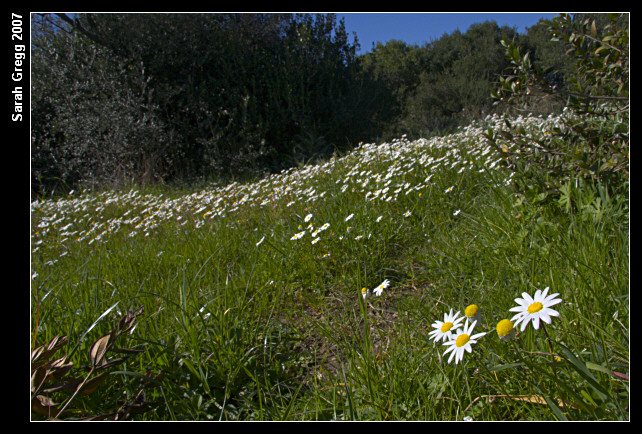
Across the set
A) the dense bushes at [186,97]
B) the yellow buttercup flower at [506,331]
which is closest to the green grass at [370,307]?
the yellow buttercup flower at [506,331]

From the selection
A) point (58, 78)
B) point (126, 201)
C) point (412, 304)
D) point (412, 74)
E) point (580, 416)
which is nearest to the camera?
point (580, 416)

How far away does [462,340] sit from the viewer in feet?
3.52

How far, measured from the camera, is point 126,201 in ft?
21.8

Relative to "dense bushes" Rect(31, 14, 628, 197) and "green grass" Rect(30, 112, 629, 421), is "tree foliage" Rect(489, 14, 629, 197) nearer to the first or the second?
"green grass" Rect(30, 112, 629, 421)

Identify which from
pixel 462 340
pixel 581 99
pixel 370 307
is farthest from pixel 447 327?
pixel 581 99

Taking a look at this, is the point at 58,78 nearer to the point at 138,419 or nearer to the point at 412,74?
the point at 138,419

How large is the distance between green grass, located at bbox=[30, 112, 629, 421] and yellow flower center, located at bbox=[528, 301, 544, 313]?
13 cm

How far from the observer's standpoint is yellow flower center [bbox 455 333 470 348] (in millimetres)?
1066

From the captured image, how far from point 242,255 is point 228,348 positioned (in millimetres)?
1387

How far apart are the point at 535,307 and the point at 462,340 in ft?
0.66

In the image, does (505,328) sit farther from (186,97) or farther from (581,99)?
(186,97)

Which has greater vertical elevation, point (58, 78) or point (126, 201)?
point (58, 78)

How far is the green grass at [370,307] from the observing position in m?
1.35

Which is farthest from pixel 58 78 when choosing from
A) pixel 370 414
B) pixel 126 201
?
pixel 370 414
